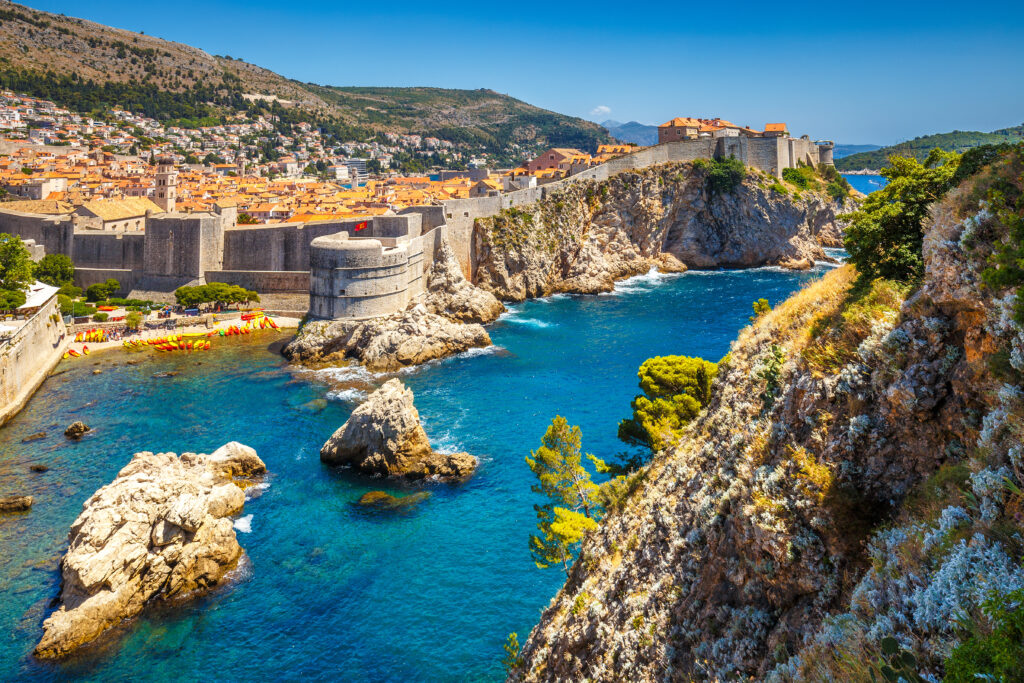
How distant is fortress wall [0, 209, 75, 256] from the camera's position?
43656 mm

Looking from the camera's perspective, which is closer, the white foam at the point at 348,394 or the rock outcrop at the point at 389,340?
the white foam at the point at 348,394

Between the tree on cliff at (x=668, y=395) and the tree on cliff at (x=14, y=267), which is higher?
the tree on cliff at (x=14, y=267)

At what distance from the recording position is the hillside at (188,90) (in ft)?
385

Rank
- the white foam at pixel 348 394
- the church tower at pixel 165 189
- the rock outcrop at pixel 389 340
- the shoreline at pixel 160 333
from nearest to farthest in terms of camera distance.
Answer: the white foam at pixel 348 394
the rock outcrop at pixel 389 340
the shoreline at pixel 160 333
the church tower at pixel 165 189

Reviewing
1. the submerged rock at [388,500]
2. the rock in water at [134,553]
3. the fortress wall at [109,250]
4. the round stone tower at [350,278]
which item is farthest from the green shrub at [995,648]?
the fortress wall at [109,250]

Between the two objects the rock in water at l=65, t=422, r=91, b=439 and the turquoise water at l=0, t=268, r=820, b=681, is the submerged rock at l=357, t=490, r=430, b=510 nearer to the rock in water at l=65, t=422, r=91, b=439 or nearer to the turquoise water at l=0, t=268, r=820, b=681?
the turquoise water at l=0, t=268, r=820, b=681

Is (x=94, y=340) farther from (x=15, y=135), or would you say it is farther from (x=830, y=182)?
(x=15, y=135)

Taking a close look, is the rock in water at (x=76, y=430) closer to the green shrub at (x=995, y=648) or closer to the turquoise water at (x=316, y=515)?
the turquoise water at (x=316, y=515)

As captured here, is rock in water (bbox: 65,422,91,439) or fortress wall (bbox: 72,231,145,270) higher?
fortress wall (bbox: 72,231,145,270)

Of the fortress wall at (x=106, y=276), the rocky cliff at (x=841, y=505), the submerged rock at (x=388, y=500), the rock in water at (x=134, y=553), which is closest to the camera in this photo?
the rocky cliff at (x=841, y=505)

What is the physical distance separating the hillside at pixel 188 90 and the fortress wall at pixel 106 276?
291ft

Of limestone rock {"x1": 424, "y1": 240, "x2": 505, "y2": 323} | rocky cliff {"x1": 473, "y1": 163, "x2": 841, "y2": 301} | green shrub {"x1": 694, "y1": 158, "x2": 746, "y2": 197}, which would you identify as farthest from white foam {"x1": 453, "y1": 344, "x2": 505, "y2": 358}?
green shrub {"x1": 694, "y1": 158, "x2": 746, "y2": 197}

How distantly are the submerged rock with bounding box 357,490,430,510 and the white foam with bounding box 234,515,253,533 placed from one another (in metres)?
2.93

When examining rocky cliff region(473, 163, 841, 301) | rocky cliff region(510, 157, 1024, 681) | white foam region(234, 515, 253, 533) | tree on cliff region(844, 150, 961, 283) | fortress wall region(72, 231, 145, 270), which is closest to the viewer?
rocky cliff region(510, 157, 1024, 681)
